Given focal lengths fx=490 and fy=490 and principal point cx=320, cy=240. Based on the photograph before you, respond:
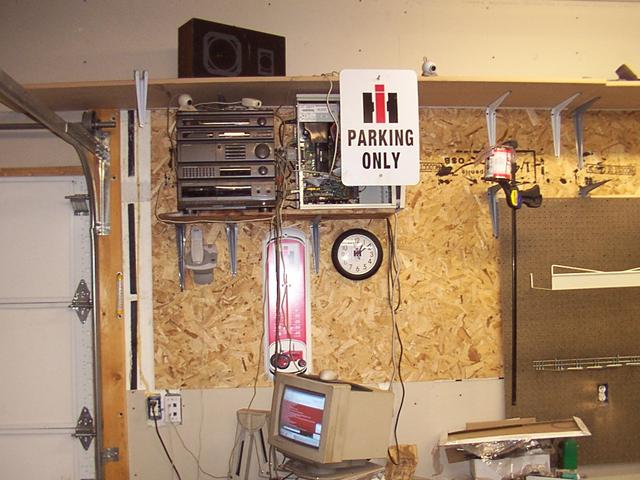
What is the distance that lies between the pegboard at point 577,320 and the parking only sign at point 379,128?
875 millimetres

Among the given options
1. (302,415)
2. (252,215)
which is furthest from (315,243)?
(302,415)

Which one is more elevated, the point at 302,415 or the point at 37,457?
the point at 302,415

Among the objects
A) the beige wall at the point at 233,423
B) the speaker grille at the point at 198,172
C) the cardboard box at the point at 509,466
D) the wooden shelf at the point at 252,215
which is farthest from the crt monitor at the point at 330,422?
the speaker grille at the point at 198,172

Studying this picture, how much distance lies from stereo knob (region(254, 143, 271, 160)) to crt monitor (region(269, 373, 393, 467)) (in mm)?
1023

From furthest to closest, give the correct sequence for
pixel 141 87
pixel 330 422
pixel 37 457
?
1. pixel 37 457
2. pixel 141 87
3. pixel 330 422

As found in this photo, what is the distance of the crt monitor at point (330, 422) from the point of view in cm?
205

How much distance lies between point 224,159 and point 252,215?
291 millimetres

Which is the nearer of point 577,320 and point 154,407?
point 154,407

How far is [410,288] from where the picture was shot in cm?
264

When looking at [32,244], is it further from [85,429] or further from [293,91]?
[293,91]

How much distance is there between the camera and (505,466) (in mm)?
2361

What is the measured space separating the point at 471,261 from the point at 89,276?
2.06 metres

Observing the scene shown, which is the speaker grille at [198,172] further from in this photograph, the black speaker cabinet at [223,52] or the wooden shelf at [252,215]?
the black speaker cabinet at [223,52]

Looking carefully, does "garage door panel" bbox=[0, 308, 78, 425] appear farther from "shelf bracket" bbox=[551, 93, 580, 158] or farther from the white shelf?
"shelf bracket" bbox=[551, 93, 580, 158]
